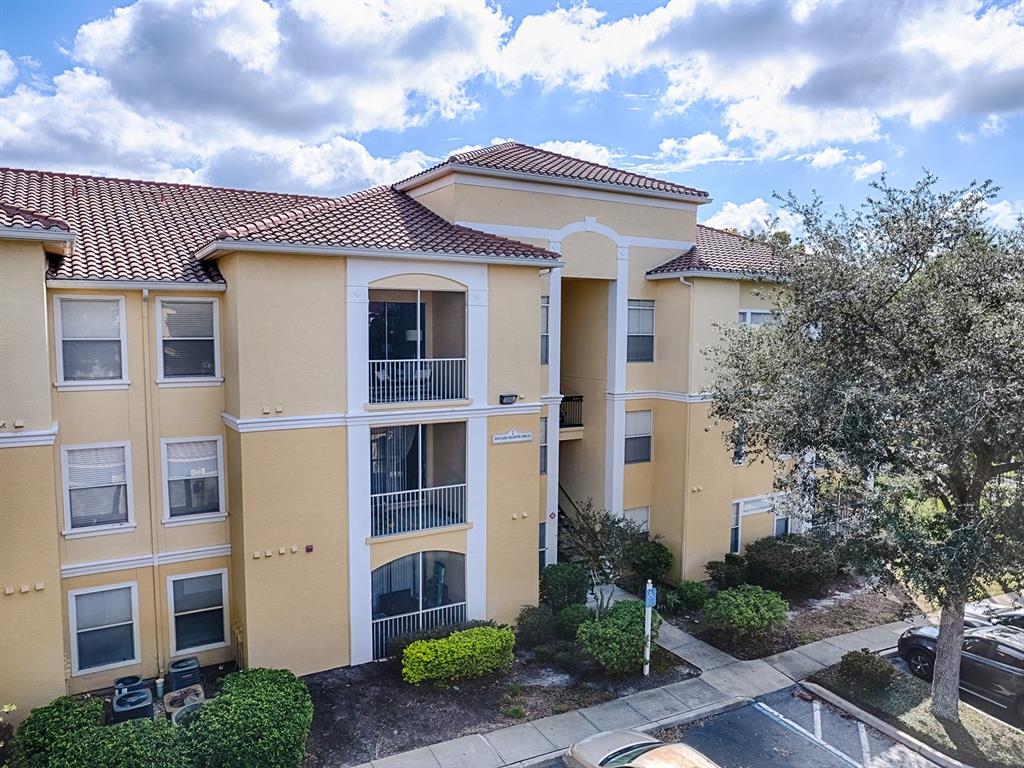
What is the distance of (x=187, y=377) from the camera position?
44.2 feet

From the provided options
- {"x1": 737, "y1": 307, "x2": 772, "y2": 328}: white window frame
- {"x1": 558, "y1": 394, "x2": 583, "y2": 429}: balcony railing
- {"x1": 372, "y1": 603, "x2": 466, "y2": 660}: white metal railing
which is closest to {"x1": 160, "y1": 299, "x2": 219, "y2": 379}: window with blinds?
{"x1": 372, "y1": 603, "x2": 466, "y2": 660}: white metal railing

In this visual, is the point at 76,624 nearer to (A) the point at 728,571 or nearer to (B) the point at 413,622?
(B) the point at 413,622

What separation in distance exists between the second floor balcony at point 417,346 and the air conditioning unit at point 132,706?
648 cm

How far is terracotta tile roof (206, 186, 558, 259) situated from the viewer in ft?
42.3

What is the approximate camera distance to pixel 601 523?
→ 17703 millimetres

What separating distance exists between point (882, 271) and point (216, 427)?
12.5 metres

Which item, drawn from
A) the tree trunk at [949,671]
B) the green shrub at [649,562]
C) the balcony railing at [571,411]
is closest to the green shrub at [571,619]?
the green shrub at [649,562]

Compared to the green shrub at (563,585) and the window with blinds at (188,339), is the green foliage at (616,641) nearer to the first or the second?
the green shrub at (563,585)

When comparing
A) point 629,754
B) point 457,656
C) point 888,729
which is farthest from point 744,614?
point 457,656

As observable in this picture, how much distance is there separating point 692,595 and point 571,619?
147 inches

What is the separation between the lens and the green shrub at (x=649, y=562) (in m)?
18.5

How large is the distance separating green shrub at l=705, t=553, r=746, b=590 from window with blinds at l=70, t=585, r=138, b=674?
45.1ft

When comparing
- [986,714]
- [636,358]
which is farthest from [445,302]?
[986,714]

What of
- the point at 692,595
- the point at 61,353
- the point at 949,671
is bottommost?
the point at 692,595
